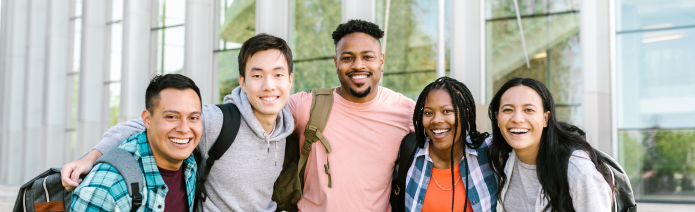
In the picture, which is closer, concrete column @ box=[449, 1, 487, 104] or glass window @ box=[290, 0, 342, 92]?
concrete column @ box=[449, 1, 487, 104]

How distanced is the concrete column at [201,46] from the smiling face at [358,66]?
6919 millimetres

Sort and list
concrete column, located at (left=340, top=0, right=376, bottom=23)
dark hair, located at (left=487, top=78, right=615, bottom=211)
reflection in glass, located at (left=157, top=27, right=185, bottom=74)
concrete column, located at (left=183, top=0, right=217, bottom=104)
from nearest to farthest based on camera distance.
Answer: dark hair, located at (left=487, top=78, right=615, bottom=211) → concrete column, located at (left=340, top=0, right=376, bottom=23) → concrete column, located at (left=183, top=0, right=217, bottom=104) → reflection in glass, located at (left=157, top=27, right=185, bottom=74)

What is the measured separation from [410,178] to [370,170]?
0.91 ft

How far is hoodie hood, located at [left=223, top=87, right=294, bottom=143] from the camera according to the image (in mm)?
2980

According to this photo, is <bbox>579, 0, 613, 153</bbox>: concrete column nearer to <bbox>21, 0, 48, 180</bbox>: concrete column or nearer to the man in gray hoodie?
the man in gray hoodie

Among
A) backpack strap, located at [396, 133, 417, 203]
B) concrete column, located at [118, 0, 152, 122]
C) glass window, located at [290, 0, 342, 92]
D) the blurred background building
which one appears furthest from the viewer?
concrete column, located at [118, 0, 152, 122]

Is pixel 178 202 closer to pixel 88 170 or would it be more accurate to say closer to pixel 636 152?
pixel 88 170

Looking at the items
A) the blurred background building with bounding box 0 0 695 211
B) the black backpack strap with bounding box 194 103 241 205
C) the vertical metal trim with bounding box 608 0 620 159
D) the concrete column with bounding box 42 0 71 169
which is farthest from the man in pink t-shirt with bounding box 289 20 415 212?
the concrete column with bounding box 42 0 71 169

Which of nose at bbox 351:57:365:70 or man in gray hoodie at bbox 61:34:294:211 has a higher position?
nose at bbox 351:57:365:70

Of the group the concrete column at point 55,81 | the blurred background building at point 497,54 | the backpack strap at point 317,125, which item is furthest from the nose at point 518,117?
the concrete column at point 55,81

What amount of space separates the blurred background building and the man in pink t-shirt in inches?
94.4

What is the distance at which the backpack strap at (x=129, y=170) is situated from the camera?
7.92 ft

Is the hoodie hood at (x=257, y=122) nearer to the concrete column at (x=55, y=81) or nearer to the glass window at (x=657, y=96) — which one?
the glass window at (x=657, y=96)

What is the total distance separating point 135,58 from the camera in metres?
11.2
